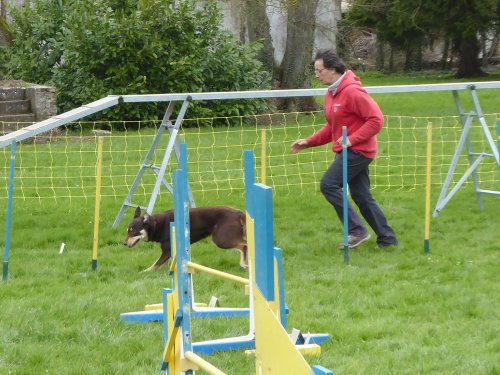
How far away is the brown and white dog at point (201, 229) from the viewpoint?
8.77m

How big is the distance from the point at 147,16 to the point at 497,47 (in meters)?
23.4

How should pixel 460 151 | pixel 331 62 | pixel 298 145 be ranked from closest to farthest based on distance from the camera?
pixel 331 62, pixel 298 145, pixel 460 151

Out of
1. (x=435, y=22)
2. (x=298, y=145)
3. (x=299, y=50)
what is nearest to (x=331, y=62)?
(x=298, y=145)

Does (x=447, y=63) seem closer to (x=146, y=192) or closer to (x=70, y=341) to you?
(x=146, y=192)

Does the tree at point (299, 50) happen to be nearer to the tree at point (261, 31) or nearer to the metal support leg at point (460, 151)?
the tree at point (261, 31)

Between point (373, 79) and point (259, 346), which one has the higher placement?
point (259, 346)

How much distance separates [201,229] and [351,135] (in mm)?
1660

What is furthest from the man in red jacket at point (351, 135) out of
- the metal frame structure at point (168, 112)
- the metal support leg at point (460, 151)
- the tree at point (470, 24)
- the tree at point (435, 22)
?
the tree at point (470, 24)

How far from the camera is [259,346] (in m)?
3.56

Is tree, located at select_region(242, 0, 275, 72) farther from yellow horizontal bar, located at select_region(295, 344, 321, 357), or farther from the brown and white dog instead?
yellow horizontal bar, located at select_region(295, 344, 321, 357)

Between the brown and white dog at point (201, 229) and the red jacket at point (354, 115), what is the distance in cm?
120

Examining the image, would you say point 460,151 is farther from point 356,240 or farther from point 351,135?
point 351,135

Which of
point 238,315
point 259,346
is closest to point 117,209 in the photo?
point 238,315

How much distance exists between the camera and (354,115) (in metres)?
9.22
